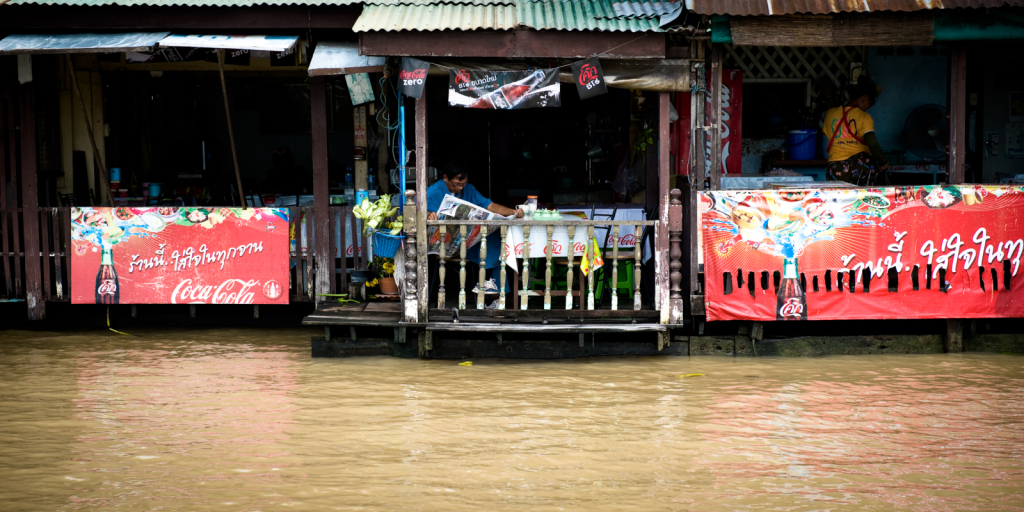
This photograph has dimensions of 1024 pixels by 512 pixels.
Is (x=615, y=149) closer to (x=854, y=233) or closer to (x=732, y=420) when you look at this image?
(x=854, y=233)

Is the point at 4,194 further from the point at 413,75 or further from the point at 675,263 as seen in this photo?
the point at 675,263

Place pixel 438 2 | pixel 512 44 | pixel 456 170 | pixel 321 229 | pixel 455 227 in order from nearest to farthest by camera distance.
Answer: pixel 512 44, pixel 438 2, pixel 455 227, pixel 456 170, pixel 321 229

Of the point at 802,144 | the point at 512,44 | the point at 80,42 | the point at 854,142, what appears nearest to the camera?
the point at 512,44

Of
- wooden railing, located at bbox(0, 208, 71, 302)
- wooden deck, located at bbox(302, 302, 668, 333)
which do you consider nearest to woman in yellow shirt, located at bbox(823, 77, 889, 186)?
wooden deck, located at bbox(302, 302, 668, 333)

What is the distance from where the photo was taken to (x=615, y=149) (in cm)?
1084

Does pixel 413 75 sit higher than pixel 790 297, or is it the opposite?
pixel 413 75

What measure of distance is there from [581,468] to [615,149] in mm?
6417

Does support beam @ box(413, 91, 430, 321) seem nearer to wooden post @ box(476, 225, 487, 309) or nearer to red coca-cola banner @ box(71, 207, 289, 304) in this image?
wooden post @ box(476, 225, 487, 309)

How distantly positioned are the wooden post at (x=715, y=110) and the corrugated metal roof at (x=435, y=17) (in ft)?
6.13

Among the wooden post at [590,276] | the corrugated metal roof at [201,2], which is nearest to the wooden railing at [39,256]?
the corrugated metal roof at [201,2]

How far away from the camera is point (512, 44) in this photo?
724 cm

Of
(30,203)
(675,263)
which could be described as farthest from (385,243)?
(30,203)

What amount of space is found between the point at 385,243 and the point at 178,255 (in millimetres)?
2037

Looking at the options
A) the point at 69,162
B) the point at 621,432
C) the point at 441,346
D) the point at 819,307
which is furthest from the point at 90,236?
the point at 819,307
